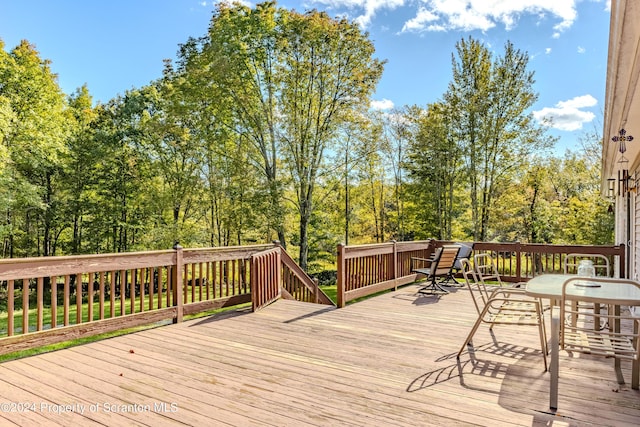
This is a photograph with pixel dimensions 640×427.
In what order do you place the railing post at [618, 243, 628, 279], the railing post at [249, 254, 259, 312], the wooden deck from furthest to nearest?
1. the railing post at [618, 243, 628, 279]
2. the railing post at [249, 254, 259, 312]
3. the wooden deck

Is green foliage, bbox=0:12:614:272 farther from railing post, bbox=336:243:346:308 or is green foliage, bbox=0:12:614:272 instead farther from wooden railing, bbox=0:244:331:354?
railing post, bbox=336:243:346:308

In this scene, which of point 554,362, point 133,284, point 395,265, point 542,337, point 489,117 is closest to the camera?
point 554,362

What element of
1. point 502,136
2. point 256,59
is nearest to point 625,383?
point 502,136

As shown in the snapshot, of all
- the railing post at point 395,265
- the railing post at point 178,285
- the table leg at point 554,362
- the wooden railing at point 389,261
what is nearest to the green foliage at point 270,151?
the wooden railing at point 389,261

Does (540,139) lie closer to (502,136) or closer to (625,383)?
(502,136)

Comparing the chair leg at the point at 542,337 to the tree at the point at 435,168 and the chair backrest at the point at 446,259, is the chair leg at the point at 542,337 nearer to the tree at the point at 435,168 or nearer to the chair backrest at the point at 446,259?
the chair backrest at the point at 446,259

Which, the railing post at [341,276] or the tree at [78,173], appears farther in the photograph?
the tree at [78,173]

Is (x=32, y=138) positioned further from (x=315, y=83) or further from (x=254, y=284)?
(x=254, y=284)

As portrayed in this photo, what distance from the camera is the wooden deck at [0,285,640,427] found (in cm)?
233

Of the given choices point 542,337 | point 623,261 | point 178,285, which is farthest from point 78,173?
point 623,261

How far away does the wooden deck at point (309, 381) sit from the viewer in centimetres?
233

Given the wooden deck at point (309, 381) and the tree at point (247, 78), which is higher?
the tree at point (247, 78)

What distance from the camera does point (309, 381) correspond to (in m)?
2.88

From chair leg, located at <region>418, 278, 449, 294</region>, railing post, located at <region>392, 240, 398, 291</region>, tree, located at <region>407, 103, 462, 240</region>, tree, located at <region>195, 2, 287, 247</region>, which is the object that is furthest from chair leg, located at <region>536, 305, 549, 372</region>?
tree, located at <region>407, 103, 462, 240</region>
